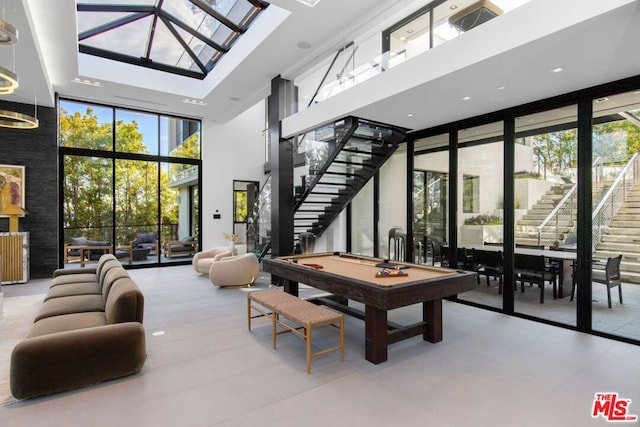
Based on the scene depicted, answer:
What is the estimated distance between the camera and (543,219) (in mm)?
5012

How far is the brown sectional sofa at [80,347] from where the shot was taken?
109 inches

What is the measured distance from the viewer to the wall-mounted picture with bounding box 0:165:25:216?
24.2ft

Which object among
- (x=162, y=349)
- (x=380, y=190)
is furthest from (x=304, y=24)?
(x=162, y=349)

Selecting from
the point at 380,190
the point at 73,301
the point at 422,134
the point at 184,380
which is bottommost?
the point at 184,380

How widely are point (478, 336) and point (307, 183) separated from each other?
14.1 feet

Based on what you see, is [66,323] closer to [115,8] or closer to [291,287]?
[291,287]

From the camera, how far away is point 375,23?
518 cm

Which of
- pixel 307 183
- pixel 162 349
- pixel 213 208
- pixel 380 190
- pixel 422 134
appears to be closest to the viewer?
pixel 162 349

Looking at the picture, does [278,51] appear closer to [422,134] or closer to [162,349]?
[422,134]

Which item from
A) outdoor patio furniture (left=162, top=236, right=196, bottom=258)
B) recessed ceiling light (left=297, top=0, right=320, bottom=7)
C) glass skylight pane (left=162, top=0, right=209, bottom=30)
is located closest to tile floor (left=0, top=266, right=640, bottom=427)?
recessed ceiling light (left=297, top=0, right=320, bottom=7)

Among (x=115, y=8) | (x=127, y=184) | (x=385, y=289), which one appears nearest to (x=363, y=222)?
(x=385, y=289)

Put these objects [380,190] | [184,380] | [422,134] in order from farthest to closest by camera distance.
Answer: [380,190], [422,134], [184,380]

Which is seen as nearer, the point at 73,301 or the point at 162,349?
the point at 162,349

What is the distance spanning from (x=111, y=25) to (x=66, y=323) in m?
5.97
